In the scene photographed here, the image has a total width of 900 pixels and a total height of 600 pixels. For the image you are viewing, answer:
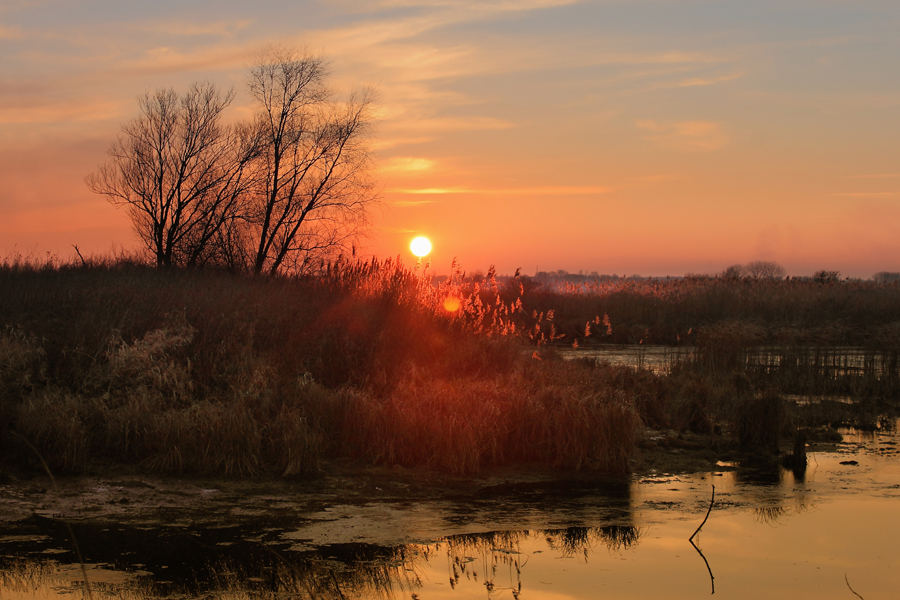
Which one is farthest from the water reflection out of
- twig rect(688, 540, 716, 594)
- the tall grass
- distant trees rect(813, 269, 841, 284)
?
distant trees rect(813, 269, 841, 284)

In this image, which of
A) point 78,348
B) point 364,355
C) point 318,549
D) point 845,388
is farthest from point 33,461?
point 845,388

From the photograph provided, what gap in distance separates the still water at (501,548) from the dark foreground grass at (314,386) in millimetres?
1148

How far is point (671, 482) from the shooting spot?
9.65 metres

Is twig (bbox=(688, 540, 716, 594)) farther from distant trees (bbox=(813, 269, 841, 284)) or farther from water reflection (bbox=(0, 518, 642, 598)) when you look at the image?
distant trees (bbox=(813, 269, 841, 284))

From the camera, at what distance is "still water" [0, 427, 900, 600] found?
20.0 ft

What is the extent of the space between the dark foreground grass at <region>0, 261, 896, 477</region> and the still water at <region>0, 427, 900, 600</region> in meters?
1.15

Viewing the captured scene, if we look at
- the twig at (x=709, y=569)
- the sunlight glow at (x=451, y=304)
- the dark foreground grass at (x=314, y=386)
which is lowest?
the twig at (x=709, y=569)

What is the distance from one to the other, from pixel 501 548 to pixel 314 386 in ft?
16.0

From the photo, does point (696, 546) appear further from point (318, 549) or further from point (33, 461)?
point (33, 461)

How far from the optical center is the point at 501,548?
23.1 ft

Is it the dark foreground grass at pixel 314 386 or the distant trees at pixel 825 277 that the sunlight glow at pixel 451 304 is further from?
the distant trees at pixel 825 277

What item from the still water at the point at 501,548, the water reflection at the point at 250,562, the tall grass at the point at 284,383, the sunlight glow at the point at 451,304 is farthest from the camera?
the sunlight glow at the point at 451,304

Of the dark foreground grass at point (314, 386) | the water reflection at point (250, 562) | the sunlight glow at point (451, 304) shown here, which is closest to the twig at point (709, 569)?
the water reflection at point (250, 562)

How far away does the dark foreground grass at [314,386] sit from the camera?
9.63 meters
